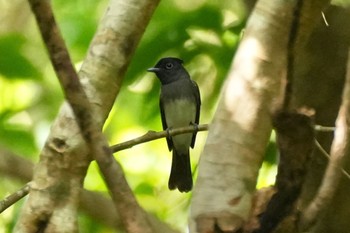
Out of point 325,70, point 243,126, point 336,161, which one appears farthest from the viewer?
point 325,70

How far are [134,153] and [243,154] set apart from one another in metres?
2.33

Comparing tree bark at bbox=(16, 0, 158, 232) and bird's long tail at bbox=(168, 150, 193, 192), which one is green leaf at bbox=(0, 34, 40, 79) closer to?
tree bark at bbox=(16, 0, 158, 232)

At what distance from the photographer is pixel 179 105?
359 centimetres

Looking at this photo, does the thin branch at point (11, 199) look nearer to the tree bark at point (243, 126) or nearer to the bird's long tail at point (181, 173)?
the tree bark at point (243, 126)

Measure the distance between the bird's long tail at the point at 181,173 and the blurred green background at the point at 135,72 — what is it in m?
0.04

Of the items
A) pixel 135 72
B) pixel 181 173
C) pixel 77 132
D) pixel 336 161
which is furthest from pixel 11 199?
pixel 181 173

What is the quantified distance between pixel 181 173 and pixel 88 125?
7.23 ft

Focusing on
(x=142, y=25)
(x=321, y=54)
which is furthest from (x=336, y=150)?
(x=321, y=54)

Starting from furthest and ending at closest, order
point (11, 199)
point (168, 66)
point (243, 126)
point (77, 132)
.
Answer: point (168, 66) < point (11, 199) < point (77, 132) < point (243, 126)

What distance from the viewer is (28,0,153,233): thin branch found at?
103cm

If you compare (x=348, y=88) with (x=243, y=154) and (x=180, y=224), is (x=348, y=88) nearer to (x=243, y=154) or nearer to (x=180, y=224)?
(x=243, y=154)

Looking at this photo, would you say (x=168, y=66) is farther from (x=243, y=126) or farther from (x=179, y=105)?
(x=243, y=126)

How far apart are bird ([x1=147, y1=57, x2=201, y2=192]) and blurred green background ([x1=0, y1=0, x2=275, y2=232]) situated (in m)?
0.33

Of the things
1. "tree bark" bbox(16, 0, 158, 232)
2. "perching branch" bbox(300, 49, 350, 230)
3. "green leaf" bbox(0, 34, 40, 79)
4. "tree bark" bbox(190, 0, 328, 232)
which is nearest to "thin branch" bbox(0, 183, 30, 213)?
"tree bark" bbox(16, 0, 158, 232)
